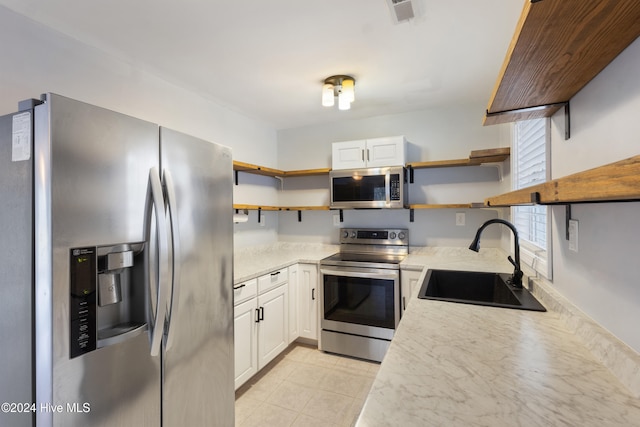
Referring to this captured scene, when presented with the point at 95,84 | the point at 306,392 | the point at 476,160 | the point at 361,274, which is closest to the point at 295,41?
the point at 95,84

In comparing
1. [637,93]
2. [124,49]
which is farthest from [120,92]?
[637,93]

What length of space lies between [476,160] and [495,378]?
2086mm

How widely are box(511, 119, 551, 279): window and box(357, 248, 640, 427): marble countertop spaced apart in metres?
0.44

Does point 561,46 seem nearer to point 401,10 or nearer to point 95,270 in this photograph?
point 401,10

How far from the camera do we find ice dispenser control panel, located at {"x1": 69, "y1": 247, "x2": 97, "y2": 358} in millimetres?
911

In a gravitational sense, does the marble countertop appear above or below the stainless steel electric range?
above

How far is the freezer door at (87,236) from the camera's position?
87 centimetres

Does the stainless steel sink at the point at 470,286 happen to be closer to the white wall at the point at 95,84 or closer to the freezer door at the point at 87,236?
the freezer door at the point at 87,236

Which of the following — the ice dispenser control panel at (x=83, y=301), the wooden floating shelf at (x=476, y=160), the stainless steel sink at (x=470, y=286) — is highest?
the wooden floating shelf at (x=476, y=160)

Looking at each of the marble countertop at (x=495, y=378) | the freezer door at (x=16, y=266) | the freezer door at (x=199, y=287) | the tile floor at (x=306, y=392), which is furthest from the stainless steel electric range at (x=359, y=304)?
the freezer door at (x=16, y=266)

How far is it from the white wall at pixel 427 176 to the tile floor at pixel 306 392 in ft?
4.18

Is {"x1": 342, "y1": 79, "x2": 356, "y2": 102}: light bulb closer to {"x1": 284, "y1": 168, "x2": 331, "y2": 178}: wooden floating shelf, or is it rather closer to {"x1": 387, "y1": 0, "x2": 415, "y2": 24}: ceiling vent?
{"x1": 387, "y1": 0, "x2": 415, "y2": 24}: ceiling vent

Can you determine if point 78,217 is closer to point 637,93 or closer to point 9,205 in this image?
point 9,205

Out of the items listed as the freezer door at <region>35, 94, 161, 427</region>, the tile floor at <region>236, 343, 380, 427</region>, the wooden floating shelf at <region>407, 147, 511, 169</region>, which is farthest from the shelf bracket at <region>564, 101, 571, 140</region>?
the tile floor at <region>236, 343, 380, 427</region>
